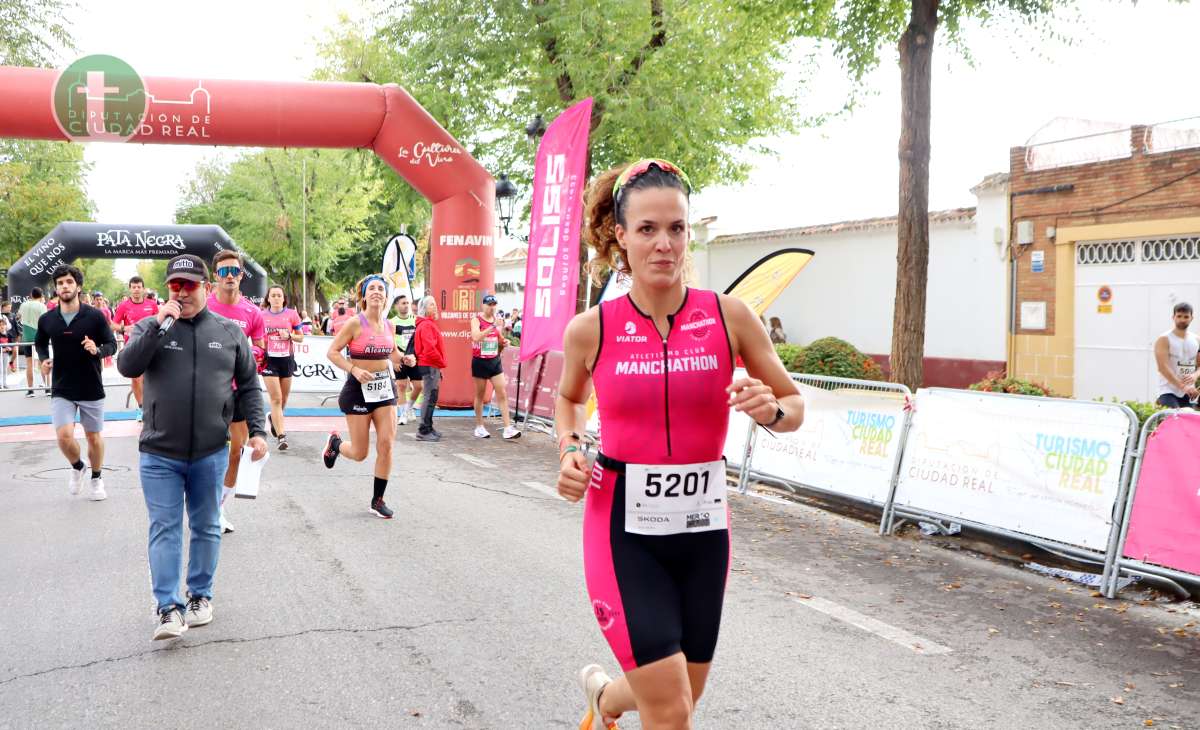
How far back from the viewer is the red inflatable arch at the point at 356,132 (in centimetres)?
1511

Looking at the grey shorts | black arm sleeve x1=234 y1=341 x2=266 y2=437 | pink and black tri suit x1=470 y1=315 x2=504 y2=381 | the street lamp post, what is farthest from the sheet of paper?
the street lamp post

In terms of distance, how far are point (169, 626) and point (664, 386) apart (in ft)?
11.4

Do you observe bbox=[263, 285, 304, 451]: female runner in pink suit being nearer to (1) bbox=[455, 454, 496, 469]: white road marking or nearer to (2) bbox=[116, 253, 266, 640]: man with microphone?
(1) bbox=[455, 454, 496, 469]: white road marking

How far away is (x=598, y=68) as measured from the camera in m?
19.6

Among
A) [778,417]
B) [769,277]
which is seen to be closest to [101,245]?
[769,277]

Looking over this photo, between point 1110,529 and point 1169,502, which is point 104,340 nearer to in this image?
point 1110,529

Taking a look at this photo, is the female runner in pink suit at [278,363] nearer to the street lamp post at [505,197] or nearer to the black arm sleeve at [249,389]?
the street lamp post at [505,197]

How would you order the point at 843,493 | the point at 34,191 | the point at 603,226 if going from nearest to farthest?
1. the point at 603,226
2. the point at 843,493
3. the point at 34,191

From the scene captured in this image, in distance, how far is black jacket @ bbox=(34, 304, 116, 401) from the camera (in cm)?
902

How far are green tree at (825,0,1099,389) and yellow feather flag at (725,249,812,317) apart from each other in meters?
1.15

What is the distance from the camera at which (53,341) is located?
9.03 metres

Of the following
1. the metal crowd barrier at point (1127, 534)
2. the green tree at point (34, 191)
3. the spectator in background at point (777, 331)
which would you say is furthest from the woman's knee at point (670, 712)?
the green tree at point (34, 191)

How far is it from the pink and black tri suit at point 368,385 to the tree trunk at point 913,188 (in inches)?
216

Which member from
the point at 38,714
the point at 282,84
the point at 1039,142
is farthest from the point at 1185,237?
the point at 38,714
